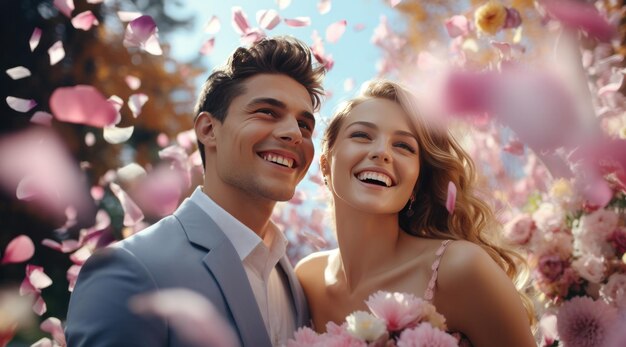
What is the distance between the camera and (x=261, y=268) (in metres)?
2.68

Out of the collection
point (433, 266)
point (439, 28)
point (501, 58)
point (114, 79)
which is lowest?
point (114, 79)

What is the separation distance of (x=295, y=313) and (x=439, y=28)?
5.43m

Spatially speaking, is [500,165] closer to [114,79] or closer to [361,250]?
[361,250]

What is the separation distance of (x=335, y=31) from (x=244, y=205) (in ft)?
5.74

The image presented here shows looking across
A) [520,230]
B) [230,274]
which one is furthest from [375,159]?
[520,230]

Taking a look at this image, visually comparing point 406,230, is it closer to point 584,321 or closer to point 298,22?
point 584,321

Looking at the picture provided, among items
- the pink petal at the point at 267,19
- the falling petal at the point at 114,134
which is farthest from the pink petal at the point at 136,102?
the pink petal at the point at 267,19

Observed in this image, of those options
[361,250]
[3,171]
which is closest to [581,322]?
[361,250]

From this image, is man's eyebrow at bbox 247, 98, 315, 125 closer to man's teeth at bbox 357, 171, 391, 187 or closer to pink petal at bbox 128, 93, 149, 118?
man's teeth at bbox 357, 171, 391, 187

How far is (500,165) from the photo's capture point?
6.39 meters

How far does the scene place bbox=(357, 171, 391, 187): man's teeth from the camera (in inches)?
103

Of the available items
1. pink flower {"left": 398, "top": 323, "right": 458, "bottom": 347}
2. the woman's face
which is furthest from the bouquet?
the woman's face

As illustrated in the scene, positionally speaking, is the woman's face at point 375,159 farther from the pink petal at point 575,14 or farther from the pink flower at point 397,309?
the pink petal at point 575,14

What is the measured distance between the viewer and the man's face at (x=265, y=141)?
2717 millimetres
